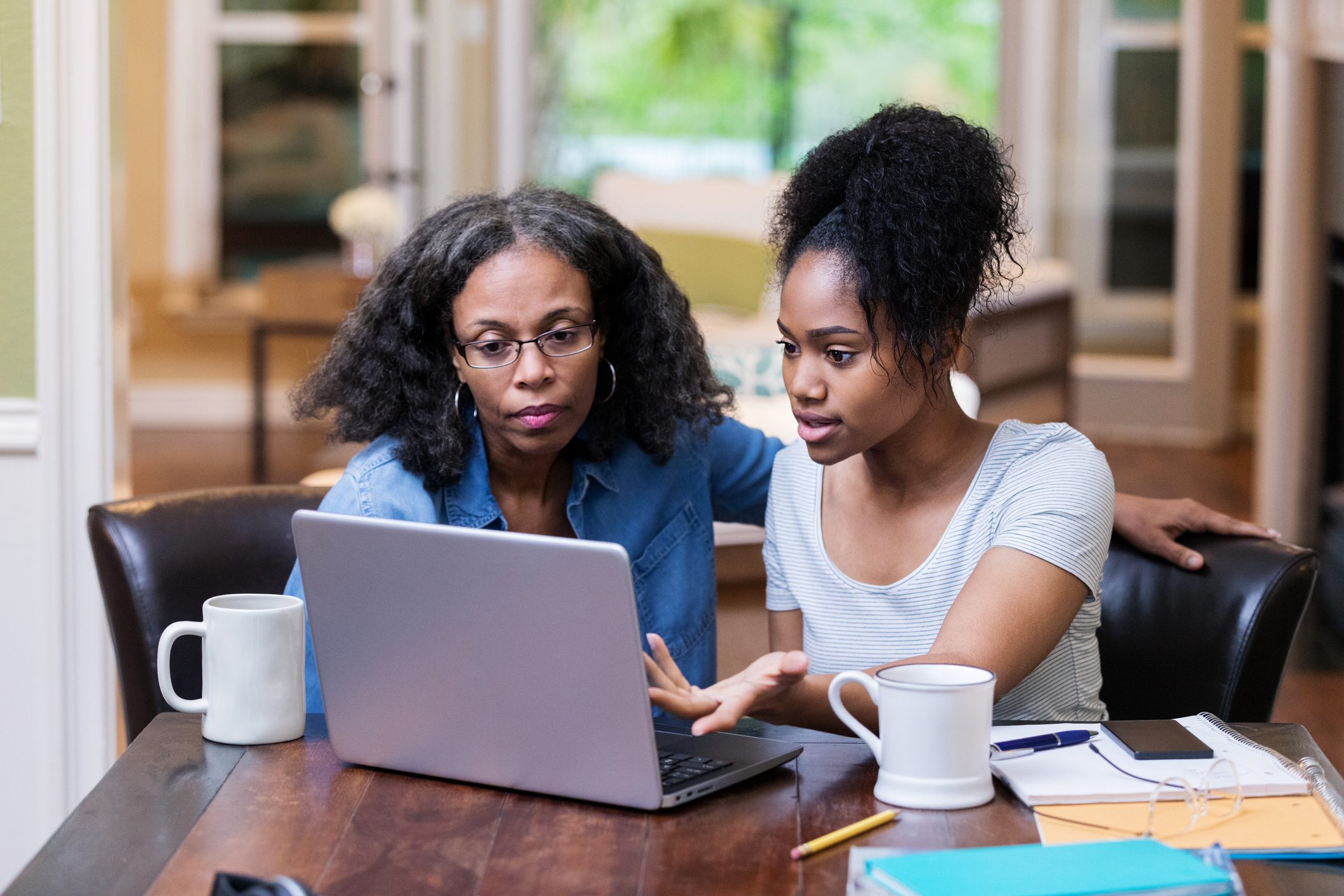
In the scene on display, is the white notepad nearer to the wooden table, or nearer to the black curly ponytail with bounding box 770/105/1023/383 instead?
the wooden table

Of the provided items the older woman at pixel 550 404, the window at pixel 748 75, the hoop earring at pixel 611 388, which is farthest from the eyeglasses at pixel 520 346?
the window at pixel 748 75

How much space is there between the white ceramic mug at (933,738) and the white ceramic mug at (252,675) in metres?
0.44

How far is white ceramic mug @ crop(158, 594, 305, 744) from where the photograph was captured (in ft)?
3.93

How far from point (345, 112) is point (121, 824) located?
519 cm

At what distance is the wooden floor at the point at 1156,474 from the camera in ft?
10.0

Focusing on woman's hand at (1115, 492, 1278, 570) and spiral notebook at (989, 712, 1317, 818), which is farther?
woman's hand at (1115, 492, 1278, 570)

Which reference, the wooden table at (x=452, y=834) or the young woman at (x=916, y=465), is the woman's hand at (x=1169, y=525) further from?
the wooden table at (x=452, y=834)

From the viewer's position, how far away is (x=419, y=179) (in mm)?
5234

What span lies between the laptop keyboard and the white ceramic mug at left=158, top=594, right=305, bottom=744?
30 centimetres

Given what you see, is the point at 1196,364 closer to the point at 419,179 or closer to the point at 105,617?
the point at 419,179

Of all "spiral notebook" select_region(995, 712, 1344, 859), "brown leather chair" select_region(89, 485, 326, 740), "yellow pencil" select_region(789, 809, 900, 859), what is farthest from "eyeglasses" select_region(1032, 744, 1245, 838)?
"brown leather chair" select_region(89, 485, 326, 740)

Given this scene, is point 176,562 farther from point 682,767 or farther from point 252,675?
point 682,767

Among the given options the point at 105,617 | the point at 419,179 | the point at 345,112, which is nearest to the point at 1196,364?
the point at 419,179

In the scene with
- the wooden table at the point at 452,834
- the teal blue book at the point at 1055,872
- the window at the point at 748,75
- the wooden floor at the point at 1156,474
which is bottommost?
the wooden floor at the point at 1156,474
